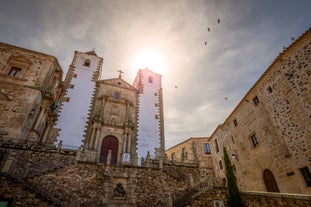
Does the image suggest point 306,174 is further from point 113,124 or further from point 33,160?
point 33,160

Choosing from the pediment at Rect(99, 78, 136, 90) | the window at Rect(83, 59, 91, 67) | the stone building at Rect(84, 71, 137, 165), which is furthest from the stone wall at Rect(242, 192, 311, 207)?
the window at Rect(83, 59, 91, 67)

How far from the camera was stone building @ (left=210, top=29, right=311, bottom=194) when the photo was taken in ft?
30.8

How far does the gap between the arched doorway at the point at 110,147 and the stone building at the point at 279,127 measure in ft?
42.5

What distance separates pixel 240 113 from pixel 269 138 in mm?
4157

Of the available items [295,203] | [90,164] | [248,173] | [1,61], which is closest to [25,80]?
[1,61]

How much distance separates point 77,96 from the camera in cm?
1781

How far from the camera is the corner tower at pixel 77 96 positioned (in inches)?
599

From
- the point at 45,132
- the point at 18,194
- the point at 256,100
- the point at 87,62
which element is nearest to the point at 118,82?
the point at 87,62

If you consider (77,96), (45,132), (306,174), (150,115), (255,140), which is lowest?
(306,174)

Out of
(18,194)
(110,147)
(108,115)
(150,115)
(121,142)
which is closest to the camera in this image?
(18,194)

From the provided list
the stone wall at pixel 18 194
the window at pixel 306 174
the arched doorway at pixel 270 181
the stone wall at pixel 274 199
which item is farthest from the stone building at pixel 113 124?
the window at pixel 306 174

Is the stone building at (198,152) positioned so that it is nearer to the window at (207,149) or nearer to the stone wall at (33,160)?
the window at (207,149)

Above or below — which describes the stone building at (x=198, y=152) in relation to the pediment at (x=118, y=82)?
below

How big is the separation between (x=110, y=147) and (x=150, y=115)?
259 inches
